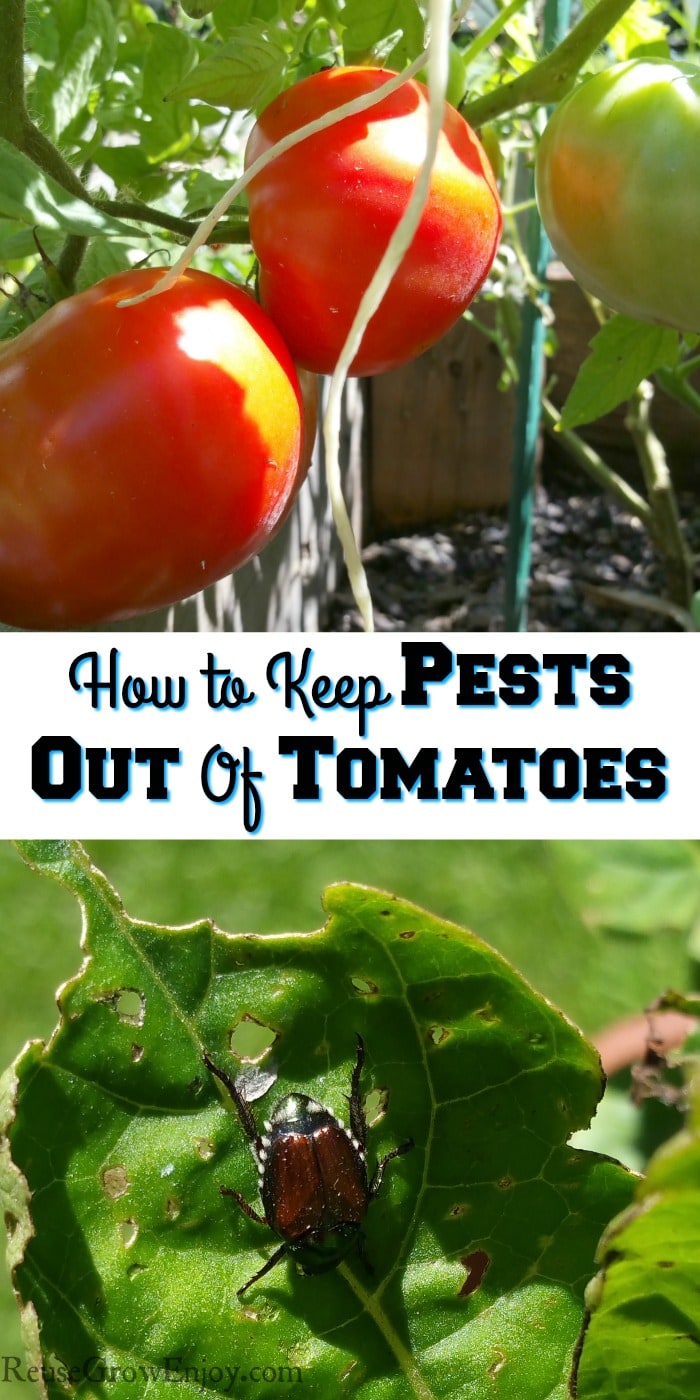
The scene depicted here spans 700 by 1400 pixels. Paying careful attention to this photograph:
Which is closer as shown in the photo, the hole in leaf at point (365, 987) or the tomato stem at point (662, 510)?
the hole in leaf at point (365, 987)

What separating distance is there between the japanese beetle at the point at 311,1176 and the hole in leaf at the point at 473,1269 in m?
0.04

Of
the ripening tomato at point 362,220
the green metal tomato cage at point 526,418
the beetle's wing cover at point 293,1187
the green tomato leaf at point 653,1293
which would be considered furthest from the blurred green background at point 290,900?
the ripening tomato at point 362,220

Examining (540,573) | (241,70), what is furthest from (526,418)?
(241,70)

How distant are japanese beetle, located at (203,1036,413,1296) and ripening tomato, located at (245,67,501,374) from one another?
0.24 m

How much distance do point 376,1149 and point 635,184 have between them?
337 millimetres

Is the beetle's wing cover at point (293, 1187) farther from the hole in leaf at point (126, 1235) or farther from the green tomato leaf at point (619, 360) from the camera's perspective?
the green tomato leaf at point (619, 360)

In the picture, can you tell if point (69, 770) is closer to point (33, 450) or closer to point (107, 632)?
point (107, 632)

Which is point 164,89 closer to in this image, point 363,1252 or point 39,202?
point 39,202

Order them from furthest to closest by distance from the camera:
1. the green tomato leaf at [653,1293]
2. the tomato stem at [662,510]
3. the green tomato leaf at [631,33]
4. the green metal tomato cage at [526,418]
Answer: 1. the tomato stem at [662,510]
2. the green metal tomato cage at [526,418]
3. the green tomato leaf at [631,33]
4. the green tomato leaf at [653,1293]

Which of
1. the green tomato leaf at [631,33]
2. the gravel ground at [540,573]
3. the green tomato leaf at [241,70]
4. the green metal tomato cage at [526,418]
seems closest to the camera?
the green tomato leaf at [241,70]

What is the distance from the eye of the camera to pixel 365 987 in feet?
1.39

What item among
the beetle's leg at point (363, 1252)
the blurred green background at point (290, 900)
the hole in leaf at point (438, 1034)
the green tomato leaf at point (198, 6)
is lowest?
the blurred green background at point (290, 900)

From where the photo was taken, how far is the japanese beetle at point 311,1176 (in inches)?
16.8

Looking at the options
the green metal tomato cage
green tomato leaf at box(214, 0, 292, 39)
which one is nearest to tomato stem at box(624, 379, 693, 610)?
the green metal tomato cage
